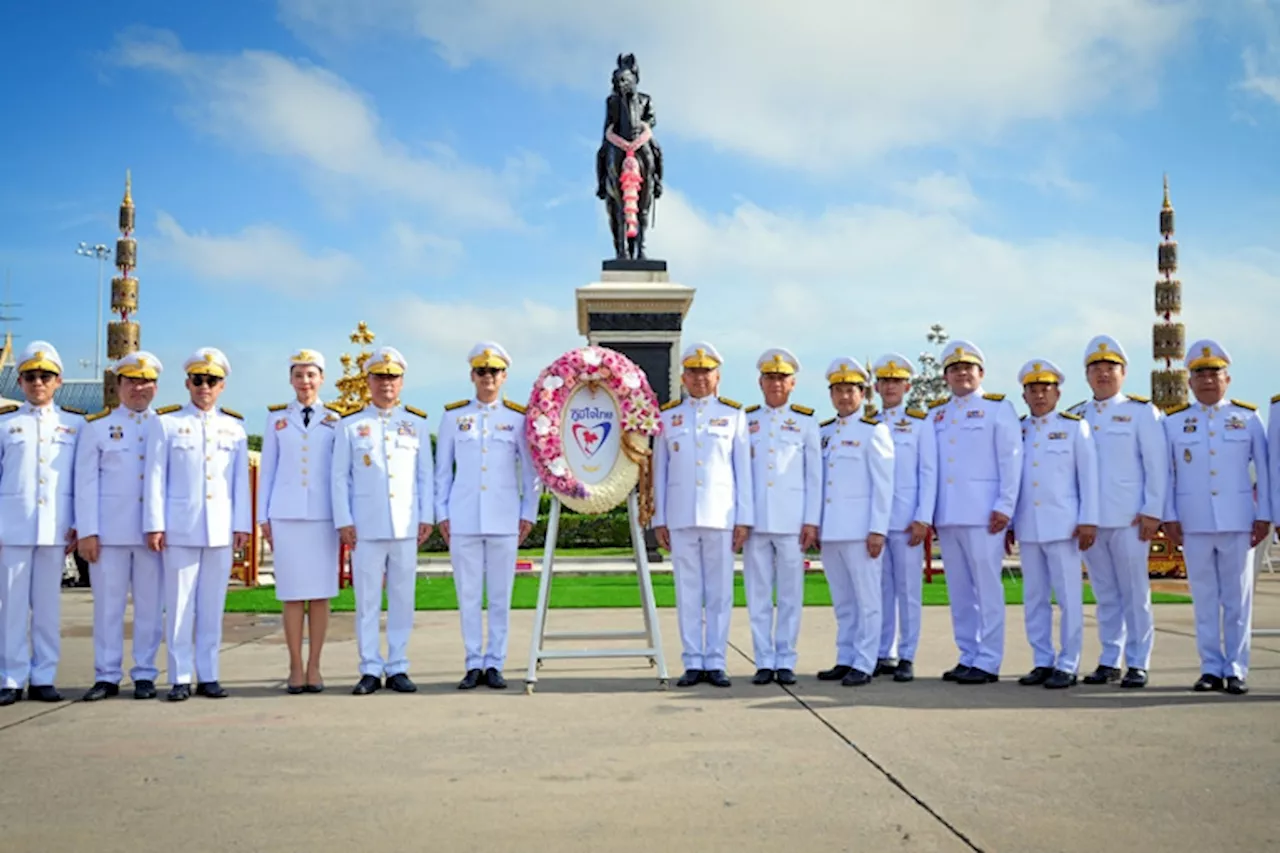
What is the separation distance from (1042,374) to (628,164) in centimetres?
1010

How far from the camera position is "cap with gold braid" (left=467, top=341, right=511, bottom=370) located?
6.47m

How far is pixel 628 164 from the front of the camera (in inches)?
621

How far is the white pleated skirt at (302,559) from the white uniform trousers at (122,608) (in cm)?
68

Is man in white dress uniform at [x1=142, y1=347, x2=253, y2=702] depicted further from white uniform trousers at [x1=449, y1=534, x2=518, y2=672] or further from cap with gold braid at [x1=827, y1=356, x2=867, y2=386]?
cap with gold braid at [x1=827, y1=356, x2=867, y2=386]

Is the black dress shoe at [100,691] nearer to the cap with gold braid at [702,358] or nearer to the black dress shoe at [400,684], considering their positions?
the black dress shoe at [400,684]

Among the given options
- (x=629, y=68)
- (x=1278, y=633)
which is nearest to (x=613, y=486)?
(x=1278, y=633)

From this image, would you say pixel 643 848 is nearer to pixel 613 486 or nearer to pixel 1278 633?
pixel 613 486

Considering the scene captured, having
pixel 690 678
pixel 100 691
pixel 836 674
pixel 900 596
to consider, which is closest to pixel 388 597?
pixel 100 691

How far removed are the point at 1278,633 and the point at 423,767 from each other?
21.2 feet

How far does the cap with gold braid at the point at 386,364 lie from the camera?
6.41 meters

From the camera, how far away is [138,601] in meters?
6.16

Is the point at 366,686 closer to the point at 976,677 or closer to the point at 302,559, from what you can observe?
the point at 302,559

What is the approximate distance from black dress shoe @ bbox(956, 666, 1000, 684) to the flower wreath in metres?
2.00

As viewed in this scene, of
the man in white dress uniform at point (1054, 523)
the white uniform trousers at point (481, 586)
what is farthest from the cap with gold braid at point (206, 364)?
the man in white dress uniform at point (1054, 523)
